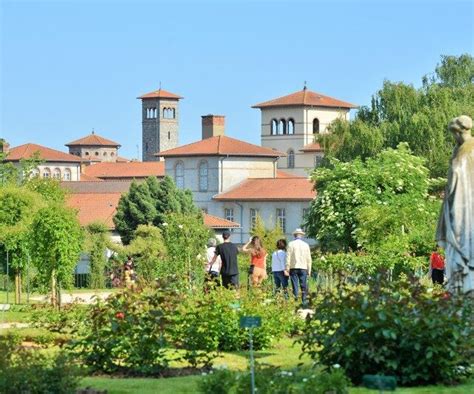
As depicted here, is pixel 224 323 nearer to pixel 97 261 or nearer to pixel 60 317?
pixel 60 317

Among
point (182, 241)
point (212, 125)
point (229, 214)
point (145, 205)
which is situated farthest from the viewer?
point (212, 125)

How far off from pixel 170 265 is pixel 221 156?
76586mm

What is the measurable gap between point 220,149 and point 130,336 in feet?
327

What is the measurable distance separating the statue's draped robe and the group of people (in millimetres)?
7716

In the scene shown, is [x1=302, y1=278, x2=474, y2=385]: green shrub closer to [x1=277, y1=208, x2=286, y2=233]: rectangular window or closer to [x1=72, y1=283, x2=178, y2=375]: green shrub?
Result: [x1=72, y1=283, x2=178, y2=375]: green shrub

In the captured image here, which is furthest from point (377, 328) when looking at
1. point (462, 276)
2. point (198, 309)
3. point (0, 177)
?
point (0, 177)

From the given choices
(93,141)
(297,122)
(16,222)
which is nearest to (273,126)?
(297,122)

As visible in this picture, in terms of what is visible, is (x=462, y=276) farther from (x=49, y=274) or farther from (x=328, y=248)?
(x=328, y=248)

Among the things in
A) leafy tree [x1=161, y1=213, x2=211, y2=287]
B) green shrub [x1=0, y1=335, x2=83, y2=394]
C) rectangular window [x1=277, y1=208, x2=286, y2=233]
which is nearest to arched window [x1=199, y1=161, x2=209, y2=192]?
rectangular window [x1=277, y1=208, x2=286, y2=233]

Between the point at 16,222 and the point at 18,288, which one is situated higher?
the point at 16,222

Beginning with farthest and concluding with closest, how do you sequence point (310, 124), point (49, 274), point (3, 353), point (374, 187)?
point (310, 124) < point (374, 187) < point (49, 274) < point (3, 353)

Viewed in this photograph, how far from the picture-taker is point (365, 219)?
37.4 m

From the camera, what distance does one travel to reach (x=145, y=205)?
8362 centimetres

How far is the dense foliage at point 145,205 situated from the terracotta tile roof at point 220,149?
26872mm
